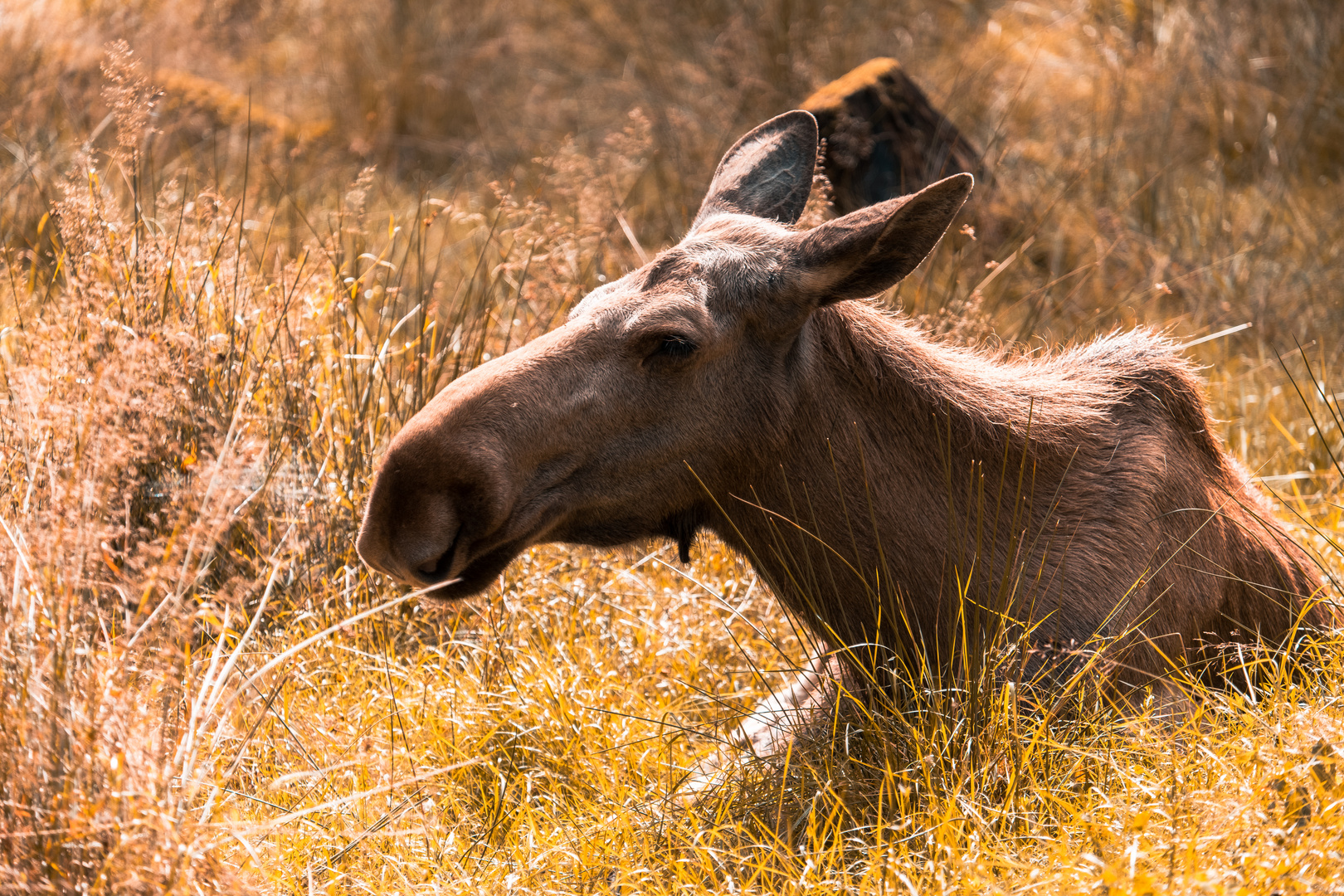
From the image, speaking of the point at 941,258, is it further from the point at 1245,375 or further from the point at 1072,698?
the point at 1072,698

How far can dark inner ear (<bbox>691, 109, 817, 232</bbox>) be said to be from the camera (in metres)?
3.52

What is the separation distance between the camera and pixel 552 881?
2.71m

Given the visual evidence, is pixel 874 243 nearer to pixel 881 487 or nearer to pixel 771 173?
pixel 881 487

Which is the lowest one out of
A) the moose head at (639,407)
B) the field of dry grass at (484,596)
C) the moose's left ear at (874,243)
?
the field of dry grass at (484,596)

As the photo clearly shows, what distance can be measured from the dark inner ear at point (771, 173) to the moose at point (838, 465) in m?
0.09

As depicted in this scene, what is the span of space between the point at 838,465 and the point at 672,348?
529 mm

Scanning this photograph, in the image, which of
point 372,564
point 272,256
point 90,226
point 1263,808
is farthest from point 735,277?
point 272,256

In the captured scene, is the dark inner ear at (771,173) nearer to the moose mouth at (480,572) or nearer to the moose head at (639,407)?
the moose head at (639,407)

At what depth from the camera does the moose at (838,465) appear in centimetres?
275

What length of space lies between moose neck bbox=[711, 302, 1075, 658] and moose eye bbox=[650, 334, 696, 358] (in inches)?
12.4

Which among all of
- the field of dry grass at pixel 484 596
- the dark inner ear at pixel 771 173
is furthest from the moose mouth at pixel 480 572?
the dark inner ear at pixel 771 173

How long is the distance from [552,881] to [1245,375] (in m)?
4.32

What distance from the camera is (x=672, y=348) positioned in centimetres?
289

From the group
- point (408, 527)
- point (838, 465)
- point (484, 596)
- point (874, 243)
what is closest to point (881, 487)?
point (838, 465)
